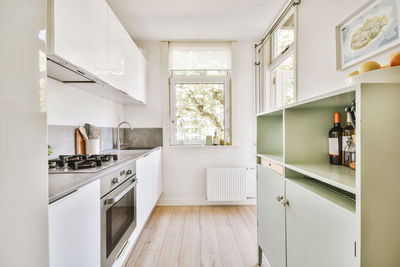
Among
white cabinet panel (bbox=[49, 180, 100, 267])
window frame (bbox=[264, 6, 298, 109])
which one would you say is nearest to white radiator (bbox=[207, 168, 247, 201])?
window frame (bbox=[264, 6, 298, 109])

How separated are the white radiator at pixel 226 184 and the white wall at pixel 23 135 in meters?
2.50

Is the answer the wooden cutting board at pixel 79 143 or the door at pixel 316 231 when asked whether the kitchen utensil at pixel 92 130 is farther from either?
the door at pixel 316 231

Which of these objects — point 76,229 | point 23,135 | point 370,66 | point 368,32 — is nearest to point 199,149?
point 76,229

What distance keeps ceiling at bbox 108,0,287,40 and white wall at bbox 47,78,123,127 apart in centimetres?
112

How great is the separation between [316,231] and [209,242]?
141 cm

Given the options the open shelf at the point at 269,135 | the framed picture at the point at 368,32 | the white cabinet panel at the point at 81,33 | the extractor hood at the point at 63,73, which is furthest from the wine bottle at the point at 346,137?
the extractor hood at the point at 63,73

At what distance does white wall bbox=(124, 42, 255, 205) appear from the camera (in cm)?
311

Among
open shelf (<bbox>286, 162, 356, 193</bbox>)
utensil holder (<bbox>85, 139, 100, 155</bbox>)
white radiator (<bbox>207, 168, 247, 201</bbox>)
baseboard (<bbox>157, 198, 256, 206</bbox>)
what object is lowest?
baseboard (<bbox>157, 198, 256, 206</bbox>)

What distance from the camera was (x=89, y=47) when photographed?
138 centimetres

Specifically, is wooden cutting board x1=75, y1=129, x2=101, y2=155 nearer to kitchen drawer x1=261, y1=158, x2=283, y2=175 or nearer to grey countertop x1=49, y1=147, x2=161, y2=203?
grey countertop x1=49, y1=147, x2=161, y2=203

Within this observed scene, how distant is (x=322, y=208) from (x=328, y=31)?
149 centimetres

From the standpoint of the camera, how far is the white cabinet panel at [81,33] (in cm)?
106

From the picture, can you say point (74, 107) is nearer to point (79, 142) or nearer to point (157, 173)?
point (79, 142)

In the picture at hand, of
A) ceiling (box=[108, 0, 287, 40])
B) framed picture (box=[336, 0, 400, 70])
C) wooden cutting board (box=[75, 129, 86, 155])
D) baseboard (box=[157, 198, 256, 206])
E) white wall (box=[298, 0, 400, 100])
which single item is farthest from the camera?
baseboard (box=[157, 198, 256, 206])
